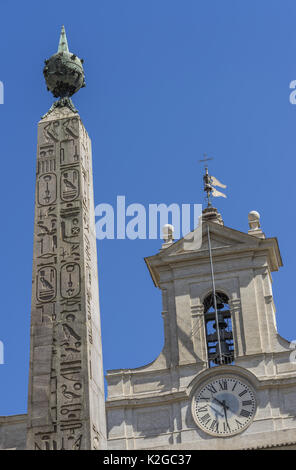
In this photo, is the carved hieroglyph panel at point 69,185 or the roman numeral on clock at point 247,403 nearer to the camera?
the carved hieroglyph panel at point 69,185

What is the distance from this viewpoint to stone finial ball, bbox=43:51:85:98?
50.9 feet

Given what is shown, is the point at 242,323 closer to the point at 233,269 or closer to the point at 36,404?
the point at 233,269

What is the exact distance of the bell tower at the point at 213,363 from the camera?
29656 millimetres

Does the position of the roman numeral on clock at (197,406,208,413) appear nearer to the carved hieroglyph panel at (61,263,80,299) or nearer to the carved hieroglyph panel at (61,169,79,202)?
the carved hieroglyph panel at (61,169,79,202)

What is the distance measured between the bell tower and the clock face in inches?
1.0

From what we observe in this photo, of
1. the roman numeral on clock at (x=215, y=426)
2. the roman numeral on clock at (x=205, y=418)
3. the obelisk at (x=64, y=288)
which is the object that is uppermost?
the roman numeral on clock at (x=205, y=418)

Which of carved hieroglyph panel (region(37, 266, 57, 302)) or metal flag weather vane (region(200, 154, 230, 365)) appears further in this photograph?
metal flag weather vane (region(200, 154, 230, 365))

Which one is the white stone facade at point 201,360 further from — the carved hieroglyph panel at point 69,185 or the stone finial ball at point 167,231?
the carved hieroglyph panel at point 69,185

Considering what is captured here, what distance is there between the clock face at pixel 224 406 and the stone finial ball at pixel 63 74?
51.6 ft

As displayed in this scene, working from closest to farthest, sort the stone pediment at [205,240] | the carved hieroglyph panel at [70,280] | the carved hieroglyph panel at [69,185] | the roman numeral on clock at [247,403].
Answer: the carved hieroglyph panel at [70,280] < the carved hieroglyph panel at [69,185] < the roman numeral on clock at [247,403] < the stone pediment at [205,240]

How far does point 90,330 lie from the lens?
1373 centimetres

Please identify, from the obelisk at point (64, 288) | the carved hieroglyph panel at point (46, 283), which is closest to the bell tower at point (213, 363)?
the obelisk at point (64, 288)

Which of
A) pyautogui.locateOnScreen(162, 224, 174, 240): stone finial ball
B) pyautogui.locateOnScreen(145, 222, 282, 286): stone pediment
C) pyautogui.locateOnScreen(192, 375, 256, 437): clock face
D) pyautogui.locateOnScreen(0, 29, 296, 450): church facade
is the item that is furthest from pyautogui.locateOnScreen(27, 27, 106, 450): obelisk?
pyautogui.locateOnScreen(162, 224, 174, 240): stone finial ball

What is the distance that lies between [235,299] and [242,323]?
903 millimetres
